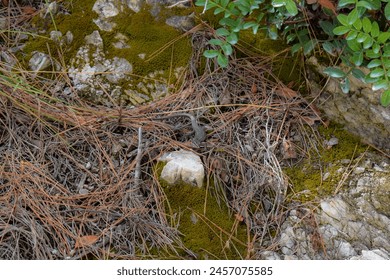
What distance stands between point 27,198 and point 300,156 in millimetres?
1331

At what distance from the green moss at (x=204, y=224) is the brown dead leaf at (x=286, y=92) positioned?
71 cm

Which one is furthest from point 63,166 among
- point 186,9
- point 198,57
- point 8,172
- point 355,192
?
point 355,192

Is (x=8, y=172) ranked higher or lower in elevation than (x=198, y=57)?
lower

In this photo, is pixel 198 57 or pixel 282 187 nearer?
pixel 282 187

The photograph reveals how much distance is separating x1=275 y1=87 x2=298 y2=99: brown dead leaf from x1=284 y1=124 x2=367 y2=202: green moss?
0.23 meters

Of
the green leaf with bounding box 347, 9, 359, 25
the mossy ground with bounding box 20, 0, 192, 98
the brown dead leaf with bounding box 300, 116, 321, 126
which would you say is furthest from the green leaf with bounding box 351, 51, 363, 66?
the mossy ground with bounding box 20, 0, 192, 98

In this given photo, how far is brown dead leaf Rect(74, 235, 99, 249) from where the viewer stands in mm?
2232

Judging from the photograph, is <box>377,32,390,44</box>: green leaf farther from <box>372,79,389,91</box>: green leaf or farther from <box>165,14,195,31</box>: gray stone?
<box>165,14,195,31</box>: gray stone

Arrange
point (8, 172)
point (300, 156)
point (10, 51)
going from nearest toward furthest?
point (8, 172) → point (300, 156) → point (10, 51)

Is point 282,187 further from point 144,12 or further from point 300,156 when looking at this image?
point 144,12

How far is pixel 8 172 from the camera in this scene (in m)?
2.39

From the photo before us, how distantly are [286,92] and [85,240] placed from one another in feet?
4.24

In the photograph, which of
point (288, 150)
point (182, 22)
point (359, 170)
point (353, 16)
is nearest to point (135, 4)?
point (182, 22)

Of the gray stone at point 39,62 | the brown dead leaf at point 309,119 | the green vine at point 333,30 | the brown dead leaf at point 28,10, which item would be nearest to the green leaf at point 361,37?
the green vine at point 333,30
